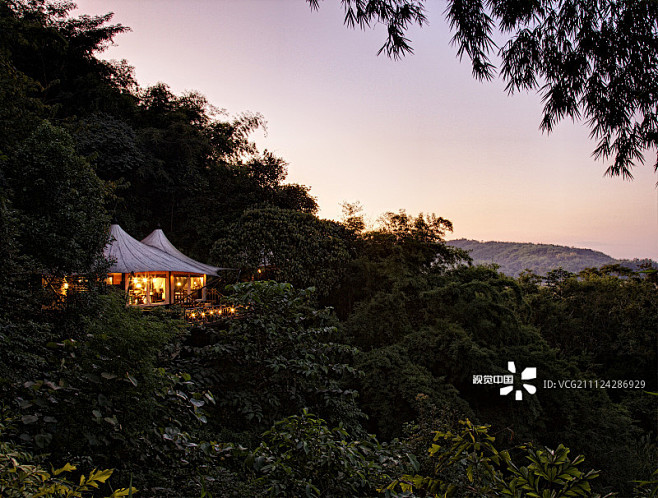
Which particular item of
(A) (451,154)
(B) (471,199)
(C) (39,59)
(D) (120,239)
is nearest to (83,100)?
(C) (39,59)

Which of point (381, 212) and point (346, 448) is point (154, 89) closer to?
point (381, 212)

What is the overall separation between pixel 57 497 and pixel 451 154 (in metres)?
12.7

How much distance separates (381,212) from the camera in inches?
486

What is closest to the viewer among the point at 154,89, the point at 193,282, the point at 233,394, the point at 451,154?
the point at 233,394

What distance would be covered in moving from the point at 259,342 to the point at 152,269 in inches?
283

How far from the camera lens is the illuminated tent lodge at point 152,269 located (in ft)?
32.3

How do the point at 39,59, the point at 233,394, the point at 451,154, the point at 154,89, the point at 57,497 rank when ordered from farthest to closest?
the point at 154,89 → the point at 39,59 → the point at 451,154 → the point at 233,394 → the point at 57,497

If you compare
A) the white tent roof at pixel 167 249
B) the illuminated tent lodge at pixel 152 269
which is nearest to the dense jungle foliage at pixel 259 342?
the white tent roof at pixel 167 249

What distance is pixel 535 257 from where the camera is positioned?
1548 cm

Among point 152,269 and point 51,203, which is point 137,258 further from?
point 51,203

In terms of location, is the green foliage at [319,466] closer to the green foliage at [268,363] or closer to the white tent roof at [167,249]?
the green foliage at [268,363]

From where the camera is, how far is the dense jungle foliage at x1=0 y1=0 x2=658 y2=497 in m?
1.62

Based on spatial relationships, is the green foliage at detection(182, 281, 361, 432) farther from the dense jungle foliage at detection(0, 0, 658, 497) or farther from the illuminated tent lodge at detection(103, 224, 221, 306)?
the illuminated tent lodge at detection(103, 224, 221, 306)

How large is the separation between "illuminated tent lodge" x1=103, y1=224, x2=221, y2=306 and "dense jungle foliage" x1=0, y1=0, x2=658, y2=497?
1.09 metres
